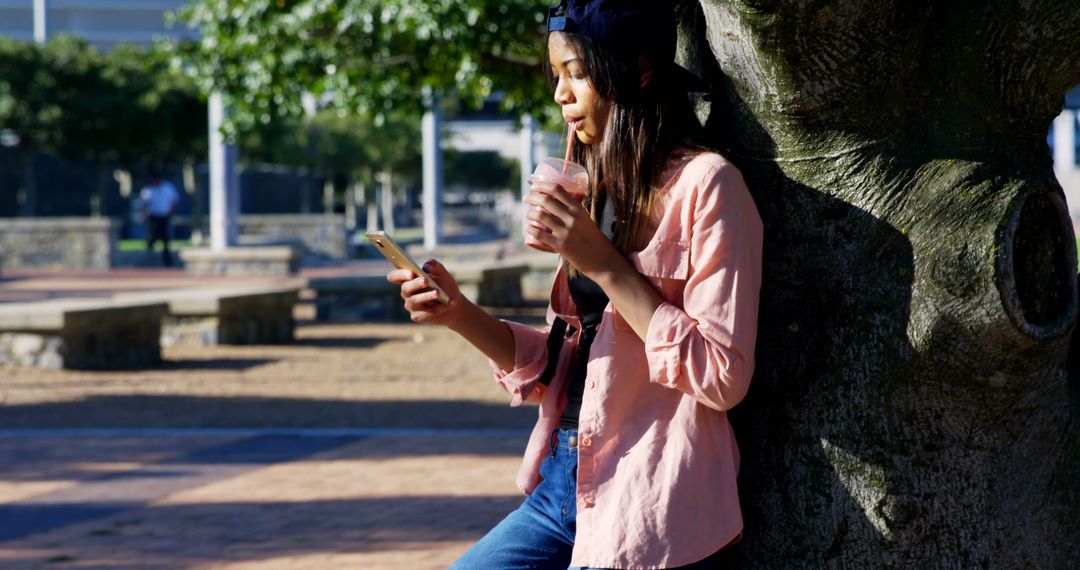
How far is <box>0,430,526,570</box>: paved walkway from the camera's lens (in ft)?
17.4

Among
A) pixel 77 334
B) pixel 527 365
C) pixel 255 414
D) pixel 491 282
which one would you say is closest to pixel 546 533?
pixel 527 365

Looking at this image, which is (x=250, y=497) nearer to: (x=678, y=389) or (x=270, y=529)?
(x=270, y=529)

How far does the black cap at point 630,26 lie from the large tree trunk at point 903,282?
16 cm

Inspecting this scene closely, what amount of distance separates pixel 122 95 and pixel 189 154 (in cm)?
491

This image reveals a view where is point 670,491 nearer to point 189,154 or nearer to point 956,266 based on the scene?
point 956,266

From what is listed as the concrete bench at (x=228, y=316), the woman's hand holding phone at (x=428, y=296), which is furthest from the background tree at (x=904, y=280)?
the concrete bench at (x=228, y=316)

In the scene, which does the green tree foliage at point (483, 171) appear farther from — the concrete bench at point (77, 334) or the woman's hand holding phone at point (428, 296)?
the woman's hand holding phone at point (428, 296)

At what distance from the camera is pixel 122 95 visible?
1260 inches

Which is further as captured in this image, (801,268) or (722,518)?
(801,268)

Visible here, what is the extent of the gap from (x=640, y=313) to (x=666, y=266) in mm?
95

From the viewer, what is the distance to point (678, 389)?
2301 mm

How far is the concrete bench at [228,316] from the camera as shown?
520 inches

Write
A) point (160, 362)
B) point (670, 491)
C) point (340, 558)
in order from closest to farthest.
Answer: point (670, 491)
point (340, 558)
point (160, 362)

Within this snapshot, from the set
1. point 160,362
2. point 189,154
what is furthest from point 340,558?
point 189,154
